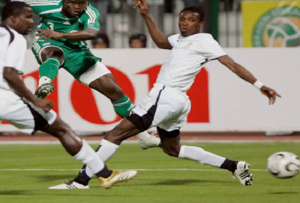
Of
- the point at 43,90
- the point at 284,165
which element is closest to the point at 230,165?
the point at 284,165

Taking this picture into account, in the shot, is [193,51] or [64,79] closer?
[193,51]

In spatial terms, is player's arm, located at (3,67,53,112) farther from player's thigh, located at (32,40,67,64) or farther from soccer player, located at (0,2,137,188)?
player's thigh, located at (32,40,67,64)

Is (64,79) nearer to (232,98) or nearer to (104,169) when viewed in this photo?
(232,98)

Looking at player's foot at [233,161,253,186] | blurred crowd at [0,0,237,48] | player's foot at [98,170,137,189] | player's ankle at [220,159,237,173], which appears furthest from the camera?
blurred crowd at [0,0,237,48]

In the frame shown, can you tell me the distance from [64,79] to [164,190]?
7682 mm

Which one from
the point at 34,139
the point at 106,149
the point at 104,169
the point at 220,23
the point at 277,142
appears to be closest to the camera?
the point at 104,169

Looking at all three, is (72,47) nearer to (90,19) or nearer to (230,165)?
(90,19)

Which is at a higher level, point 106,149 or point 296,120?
point 106,149

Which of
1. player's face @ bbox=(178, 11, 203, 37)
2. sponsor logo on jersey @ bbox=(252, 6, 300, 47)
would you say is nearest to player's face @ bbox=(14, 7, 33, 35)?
player's face @ bbox=(178, 11, 203, 37)

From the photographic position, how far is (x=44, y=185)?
11781 mm

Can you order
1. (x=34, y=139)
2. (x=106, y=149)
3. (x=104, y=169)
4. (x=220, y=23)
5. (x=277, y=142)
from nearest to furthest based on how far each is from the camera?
(x=104, y=169) < (x=106, y=149) < (x=277, y=142) < (x=34, y=139) < (x=220, y=23)

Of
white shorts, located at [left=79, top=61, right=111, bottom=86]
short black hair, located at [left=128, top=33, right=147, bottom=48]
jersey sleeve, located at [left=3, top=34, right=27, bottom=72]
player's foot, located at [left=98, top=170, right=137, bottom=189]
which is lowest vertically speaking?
short black hair, located at [left=128, top=33, right=147, bottom=48]

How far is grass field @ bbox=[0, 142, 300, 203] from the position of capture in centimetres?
1042

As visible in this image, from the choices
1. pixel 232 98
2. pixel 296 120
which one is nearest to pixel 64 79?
pixel 232 98
